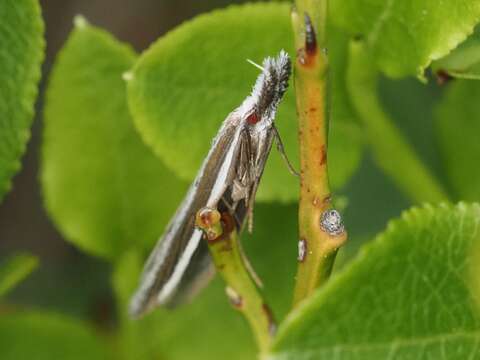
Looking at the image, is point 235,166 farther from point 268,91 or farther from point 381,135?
point 381,135

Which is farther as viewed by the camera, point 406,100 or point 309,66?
point 406,100

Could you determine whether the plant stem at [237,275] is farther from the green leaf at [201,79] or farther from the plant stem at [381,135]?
the plant stem at [381,135]

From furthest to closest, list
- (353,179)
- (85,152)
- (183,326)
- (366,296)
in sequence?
(353,179)
(183,326)
(85,152)
(366,296)

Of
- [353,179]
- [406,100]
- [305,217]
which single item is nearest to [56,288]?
[353,179]

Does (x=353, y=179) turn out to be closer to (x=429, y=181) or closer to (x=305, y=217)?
(x=429, y=181)

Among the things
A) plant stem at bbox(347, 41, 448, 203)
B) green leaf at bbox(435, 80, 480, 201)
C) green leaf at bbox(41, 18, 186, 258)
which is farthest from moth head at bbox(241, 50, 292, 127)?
green leaf at bbox(435, 80, 480, 201)

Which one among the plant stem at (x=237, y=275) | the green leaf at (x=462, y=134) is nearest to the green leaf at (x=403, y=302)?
the plant stem at (x=237, y=275)
